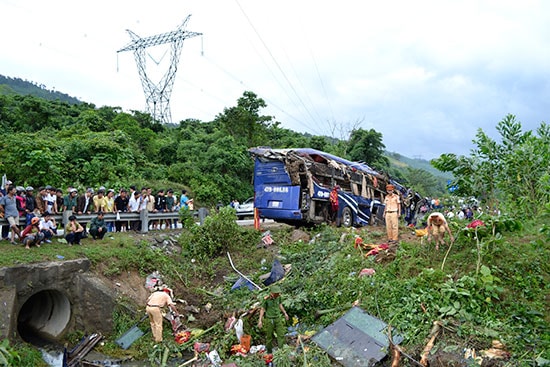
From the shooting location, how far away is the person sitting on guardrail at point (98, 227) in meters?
11.7

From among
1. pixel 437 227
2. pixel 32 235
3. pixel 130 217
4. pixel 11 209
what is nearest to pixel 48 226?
pixel 32 235

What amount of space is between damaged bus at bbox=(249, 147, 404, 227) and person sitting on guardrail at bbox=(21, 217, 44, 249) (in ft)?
21.7

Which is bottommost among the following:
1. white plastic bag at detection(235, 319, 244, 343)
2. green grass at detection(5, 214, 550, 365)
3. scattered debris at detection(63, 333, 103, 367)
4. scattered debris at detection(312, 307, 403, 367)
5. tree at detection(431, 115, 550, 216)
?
scattered debris at detection(63, 333, 103, 367)

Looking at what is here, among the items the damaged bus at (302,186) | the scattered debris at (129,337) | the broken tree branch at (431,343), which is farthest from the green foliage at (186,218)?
the broken tree branch at (431,343)

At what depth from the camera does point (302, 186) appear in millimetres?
13781

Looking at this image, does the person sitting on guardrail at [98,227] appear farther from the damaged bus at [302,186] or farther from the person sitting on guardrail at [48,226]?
the damaged bus at [302,186]

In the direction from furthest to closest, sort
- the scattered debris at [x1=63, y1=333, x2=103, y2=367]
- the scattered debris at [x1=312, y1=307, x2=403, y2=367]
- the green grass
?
the scattered debris at [x1=63, y1=333, x2=103, y2=367], the scattered debris at [x1=312, y1=307, x2=403, y2=367], the green grass

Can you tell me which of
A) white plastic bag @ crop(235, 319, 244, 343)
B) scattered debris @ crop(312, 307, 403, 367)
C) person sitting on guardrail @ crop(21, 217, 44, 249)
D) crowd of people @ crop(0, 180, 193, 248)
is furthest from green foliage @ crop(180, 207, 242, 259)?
scattered debris @ crop(312, 307, 403, 367)

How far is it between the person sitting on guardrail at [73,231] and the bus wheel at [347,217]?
8.36 meters

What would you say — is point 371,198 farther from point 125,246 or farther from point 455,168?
point 125,246

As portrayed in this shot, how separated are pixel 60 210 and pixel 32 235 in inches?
87.0

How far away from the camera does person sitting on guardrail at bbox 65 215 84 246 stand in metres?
10.9

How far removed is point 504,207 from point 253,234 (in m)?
8.08

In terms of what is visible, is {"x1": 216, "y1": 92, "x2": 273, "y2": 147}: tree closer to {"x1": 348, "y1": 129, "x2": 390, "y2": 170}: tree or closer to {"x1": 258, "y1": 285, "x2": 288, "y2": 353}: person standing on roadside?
{"x1": 348, "y1": 129, "x2": 390, "y2": 170}: tree
